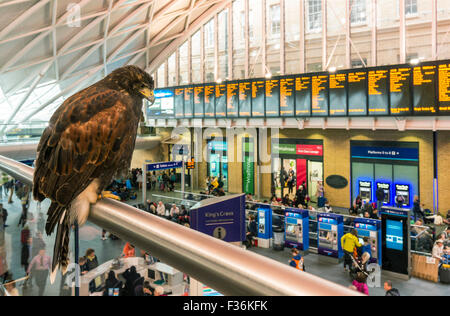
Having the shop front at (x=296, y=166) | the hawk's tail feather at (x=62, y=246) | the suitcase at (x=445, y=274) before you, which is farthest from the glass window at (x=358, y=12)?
the hawk's tail feather at (x=62, y=246)

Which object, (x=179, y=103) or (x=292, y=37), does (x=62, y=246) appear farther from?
(x=179, y=103)

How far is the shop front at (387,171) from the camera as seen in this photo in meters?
17.2

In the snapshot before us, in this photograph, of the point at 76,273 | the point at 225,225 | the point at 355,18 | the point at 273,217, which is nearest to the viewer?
the point at 76,273

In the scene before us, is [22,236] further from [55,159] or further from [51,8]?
[51,8]

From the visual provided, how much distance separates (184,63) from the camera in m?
27.3

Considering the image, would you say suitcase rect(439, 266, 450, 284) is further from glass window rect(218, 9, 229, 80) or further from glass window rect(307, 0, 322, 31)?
glass window rect(218, 9, 229, 80)

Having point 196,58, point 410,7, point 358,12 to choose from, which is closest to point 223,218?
point 410,7

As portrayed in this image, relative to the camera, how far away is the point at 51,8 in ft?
56.3

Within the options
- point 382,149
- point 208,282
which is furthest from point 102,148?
point 382,149

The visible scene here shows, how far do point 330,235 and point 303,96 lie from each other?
7628 mm

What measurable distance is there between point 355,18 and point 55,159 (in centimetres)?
2030

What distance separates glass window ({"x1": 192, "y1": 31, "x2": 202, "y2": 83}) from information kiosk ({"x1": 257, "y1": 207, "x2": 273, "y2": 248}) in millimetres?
14489

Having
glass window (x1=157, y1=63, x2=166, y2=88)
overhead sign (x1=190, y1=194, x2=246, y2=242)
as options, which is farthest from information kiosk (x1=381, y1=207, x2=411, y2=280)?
glass window (x1=157, y1=63, x2=166, y2=88)

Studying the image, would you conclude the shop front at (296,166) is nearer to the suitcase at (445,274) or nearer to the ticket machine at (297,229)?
the ticket machine at (297,229)
